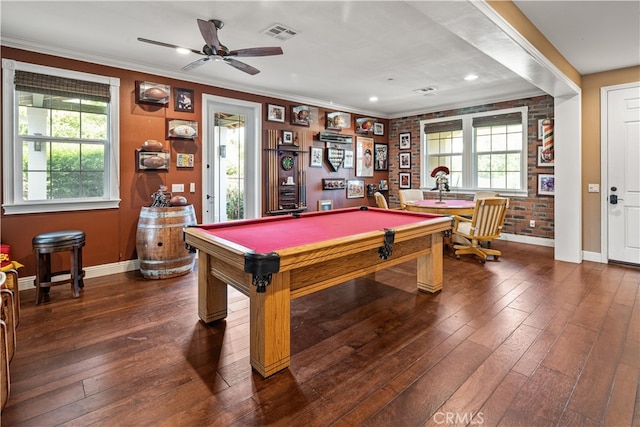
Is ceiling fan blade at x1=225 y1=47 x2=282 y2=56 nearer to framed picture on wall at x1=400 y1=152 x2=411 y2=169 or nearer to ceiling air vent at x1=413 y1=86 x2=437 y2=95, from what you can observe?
ceiling air vent at x1=413 y1=86 x2=437 y2=95

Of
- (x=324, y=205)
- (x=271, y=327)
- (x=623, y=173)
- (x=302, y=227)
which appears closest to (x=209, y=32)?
(x=302, y=227)

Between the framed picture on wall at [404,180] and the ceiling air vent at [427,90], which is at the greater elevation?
the ceiling air vent at [427,90]

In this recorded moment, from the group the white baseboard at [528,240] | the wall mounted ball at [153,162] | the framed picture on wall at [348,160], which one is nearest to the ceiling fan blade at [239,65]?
the wall mounted ball at [153,162]

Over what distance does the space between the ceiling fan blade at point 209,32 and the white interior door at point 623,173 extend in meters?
5.13

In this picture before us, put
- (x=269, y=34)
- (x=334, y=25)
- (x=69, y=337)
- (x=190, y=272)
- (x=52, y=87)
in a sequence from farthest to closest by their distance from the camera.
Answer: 1. (x=190, y=272)
2. (x=52, y=87)
3. (x=269, y=34)
4. (x=334, y=25)
5. (x=69, y=337)

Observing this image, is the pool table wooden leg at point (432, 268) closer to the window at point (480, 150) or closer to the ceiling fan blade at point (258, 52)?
the ceiling fan blade at point (258, 52)

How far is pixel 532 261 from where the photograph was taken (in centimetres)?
471

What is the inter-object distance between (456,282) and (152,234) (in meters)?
3.60

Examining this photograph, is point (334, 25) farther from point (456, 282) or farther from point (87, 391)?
point (87, 391)

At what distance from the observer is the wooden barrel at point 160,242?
3.96m

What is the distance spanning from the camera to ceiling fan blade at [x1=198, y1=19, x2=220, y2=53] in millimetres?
2618

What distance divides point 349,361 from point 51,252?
10.4 ft

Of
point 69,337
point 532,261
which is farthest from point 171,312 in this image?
point 532,261

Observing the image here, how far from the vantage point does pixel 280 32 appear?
336 centimetres
